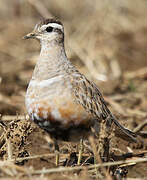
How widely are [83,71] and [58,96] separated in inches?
184

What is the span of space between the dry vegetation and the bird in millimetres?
255

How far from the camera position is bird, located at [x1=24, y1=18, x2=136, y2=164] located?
14.1ft

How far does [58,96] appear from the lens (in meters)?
4.32

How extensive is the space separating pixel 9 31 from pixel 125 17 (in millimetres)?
3636

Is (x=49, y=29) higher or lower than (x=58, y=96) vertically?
higher

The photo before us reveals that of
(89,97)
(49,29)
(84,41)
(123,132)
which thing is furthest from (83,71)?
(89,97)

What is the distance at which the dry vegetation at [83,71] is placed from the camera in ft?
14.1

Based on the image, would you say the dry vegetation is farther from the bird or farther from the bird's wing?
the bird's wing

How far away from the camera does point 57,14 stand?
13.4 metres

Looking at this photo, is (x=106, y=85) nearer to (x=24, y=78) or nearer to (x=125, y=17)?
(x=24, y=78)

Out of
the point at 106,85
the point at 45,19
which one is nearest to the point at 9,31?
the point at 106,85

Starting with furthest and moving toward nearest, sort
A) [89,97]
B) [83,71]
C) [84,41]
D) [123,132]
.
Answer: [84,41], [83,71], [123,132], [89,97]

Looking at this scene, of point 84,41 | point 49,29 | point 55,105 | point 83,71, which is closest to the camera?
point 55,105

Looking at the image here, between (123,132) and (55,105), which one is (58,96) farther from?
(123,132)
